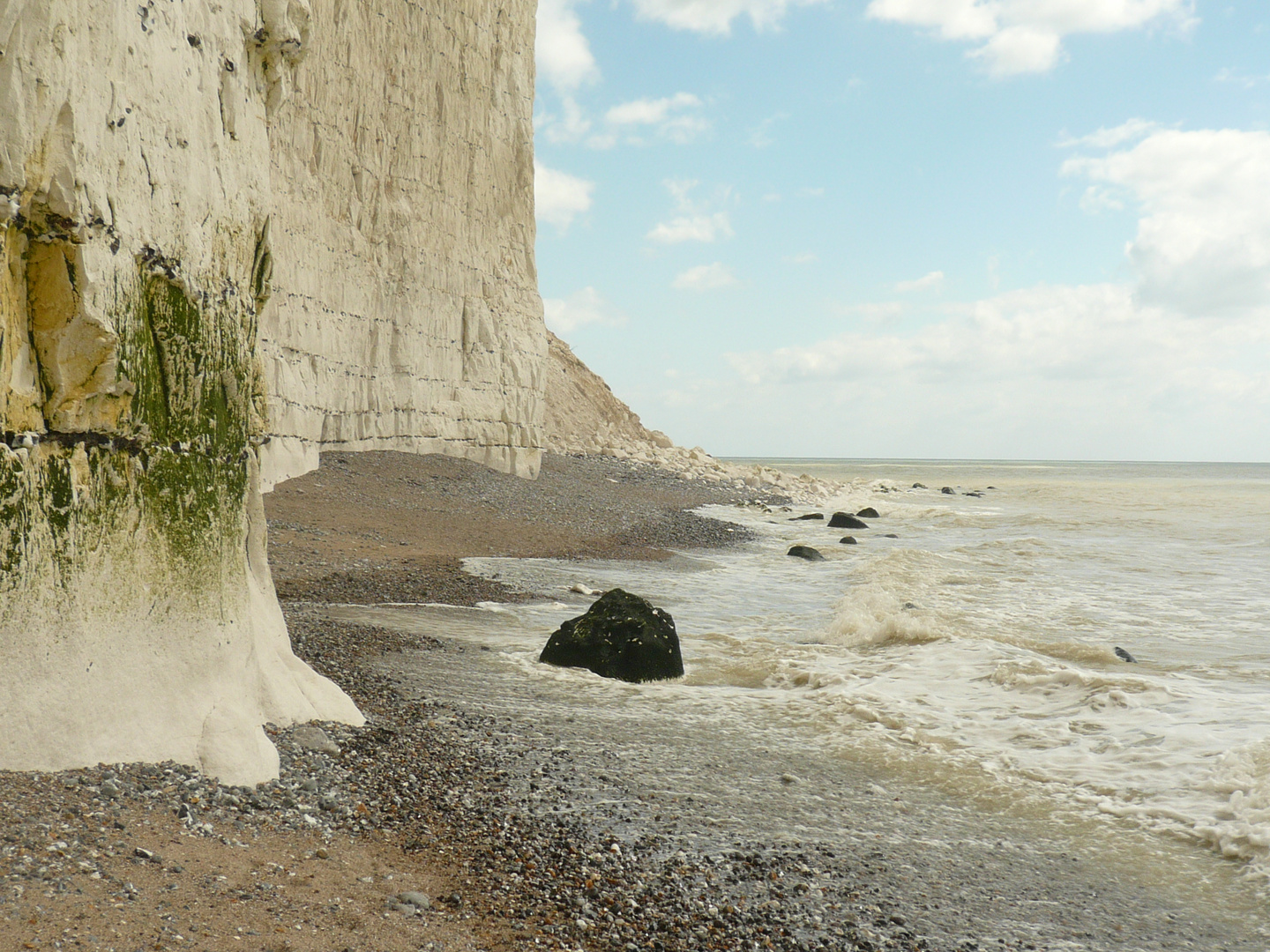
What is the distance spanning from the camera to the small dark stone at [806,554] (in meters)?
17.6

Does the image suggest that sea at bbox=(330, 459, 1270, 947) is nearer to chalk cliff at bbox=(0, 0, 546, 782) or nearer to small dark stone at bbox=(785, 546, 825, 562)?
small dark stone at bbox=(785, 546, 825, 562)

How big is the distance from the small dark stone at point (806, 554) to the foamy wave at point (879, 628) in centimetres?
666

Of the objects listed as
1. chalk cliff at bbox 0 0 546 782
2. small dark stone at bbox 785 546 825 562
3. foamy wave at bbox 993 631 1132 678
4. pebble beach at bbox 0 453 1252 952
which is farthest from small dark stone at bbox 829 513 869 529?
chalk cliff at bbox 0 0 546 782

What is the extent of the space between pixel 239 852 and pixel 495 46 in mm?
23624

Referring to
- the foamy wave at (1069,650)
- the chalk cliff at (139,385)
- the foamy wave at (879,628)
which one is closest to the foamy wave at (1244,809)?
the foamy wave at (1069,650)

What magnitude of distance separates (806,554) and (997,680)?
983 centimetres

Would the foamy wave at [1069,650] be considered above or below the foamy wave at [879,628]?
below

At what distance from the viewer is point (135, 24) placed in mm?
4125

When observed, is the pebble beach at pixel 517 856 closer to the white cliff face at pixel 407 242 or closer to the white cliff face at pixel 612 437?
the white cliff face at pixel 407 242

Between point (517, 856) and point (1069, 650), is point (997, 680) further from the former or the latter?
point (517, 856)

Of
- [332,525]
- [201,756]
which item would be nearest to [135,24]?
[201,756]

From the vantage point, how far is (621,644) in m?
7.82

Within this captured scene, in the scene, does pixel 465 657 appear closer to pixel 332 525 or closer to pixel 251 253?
pixel 251 253

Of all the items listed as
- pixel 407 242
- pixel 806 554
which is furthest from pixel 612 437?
pixel 806 554
